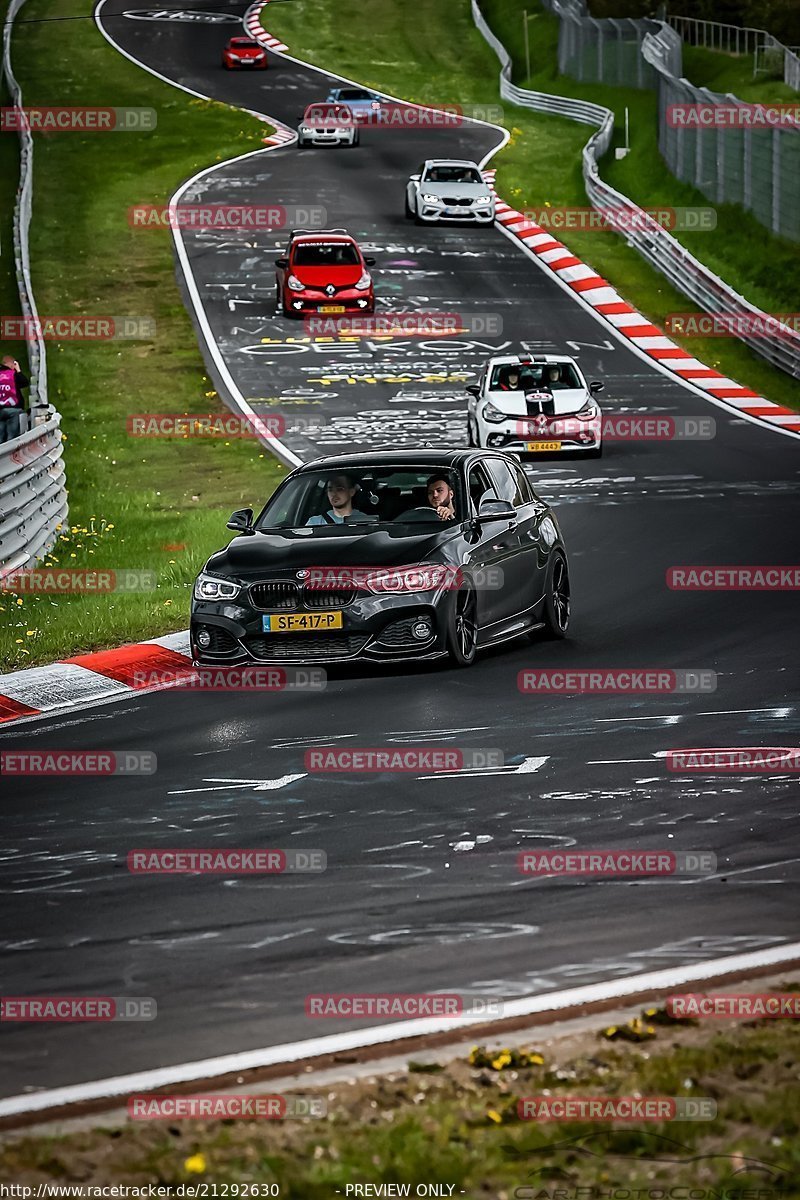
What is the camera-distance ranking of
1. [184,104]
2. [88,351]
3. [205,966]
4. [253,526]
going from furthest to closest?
[184,104]
[88,351]
[253,526]
[205,966]

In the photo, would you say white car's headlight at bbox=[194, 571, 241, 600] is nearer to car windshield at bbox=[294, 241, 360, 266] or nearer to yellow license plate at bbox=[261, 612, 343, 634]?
yellow license plate at bbox=[261, 612, 343, 634]

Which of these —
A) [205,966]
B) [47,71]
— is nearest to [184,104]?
[47,71]

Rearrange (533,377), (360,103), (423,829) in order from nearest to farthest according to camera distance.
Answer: (423,829), (533,377), (360,103)

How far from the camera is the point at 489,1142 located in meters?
5.19

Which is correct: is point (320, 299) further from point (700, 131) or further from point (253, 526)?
point (253, 526)

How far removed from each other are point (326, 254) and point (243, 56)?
112ft

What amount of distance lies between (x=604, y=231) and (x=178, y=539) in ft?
88.4

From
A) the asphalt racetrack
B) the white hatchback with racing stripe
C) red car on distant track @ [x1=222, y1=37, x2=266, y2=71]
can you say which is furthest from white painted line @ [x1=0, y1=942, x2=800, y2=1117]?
red car on distant track @ [x1=222, y1=37, x2=266, y2=71]

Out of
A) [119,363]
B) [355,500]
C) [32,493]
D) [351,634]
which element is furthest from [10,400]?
[351,634]

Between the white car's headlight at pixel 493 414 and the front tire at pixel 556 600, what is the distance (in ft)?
38.5

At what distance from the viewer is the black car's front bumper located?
42.4ft

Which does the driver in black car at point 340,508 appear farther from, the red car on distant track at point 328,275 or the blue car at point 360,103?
the blue car at point 360,103

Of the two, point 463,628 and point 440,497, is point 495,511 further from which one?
point 463,628

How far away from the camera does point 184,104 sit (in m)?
61.7
